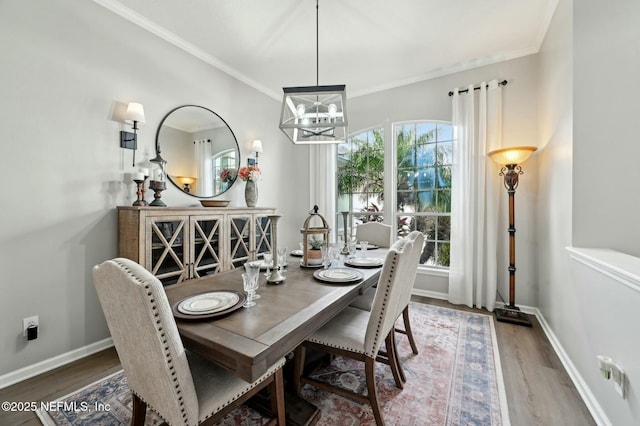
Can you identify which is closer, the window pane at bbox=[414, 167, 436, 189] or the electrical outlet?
the electrical outlet

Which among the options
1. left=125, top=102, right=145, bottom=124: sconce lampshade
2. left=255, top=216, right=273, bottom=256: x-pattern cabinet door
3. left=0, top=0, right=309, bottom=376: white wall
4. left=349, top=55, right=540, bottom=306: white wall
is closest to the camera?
left=0, top=0, right=309, bottom=376: white wall

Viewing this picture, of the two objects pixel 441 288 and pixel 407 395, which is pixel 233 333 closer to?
pixel 407 395

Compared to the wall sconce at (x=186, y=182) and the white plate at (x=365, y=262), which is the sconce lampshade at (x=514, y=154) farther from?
the wall sconce at (x=186, y=182)

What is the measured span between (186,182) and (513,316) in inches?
142

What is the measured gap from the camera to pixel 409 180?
3.54 metres

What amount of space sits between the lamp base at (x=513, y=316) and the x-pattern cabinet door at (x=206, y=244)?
289cm

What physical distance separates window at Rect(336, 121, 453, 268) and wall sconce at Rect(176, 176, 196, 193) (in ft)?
7.29

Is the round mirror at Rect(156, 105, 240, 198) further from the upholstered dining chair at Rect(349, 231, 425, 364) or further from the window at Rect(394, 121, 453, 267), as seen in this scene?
the window at Rect(394, 121, 453, 267)

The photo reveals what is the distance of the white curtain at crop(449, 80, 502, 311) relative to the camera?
112 inches

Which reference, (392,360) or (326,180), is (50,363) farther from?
(326,180)

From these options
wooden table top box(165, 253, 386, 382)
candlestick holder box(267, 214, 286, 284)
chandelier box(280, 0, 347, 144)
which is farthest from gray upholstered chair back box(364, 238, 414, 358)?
chandelier box(280, 0, 347, 144)

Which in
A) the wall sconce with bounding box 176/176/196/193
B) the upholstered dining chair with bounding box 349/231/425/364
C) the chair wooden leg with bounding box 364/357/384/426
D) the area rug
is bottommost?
the area rug

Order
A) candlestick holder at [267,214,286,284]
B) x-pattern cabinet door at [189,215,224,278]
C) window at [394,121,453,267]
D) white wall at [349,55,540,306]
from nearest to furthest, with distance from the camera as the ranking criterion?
candlestick holder at [267,214,286,284]
x-pattern cabinet door at [189,215,224,278]
white wall at [349,55,540,306]
window at [394,121,453,267]

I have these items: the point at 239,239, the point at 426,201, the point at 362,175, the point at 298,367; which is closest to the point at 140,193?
the point at 239,239
